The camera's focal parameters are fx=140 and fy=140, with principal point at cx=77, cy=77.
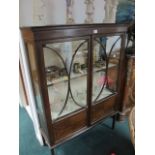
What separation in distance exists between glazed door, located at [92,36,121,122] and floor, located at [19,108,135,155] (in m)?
0.36

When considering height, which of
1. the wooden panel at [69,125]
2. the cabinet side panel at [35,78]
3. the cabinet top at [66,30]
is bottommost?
the wooden panel at [69,125]

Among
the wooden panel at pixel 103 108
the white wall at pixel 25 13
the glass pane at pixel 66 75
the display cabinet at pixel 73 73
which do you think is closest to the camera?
the display cabinet at pixel 73 73

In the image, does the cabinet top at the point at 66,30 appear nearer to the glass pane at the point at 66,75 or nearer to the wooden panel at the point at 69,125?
the glass pane at the point at 66,75

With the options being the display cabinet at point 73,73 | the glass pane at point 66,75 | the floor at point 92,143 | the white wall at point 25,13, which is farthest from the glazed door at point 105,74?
the white wall at point 25,13

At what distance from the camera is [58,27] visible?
1.04 m

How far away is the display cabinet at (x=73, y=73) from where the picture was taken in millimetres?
1103

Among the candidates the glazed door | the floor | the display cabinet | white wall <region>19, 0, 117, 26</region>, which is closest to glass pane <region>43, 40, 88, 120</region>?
the display cabinet

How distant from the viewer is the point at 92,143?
1827 mm

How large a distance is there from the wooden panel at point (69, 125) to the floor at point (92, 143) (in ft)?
1.17

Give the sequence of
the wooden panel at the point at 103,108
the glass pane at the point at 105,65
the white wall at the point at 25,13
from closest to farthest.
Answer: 1. the white wall at the point at 25,13
2. the glass pane at the point at 105,65
3. the wooden panel at the point at 103,108

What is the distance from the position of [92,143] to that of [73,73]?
104 cm

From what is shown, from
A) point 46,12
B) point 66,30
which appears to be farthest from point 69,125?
point 46,12

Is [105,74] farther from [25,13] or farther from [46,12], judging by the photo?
[25,13]
